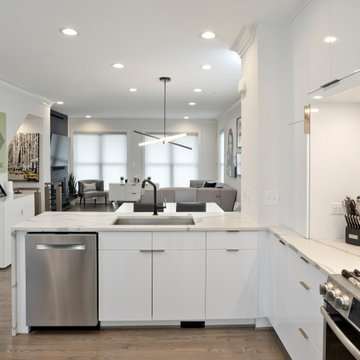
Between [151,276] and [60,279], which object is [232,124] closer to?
[151,276]

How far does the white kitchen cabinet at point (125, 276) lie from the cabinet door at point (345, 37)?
1739 millimetres

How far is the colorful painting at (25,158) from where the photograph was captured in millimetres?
6943

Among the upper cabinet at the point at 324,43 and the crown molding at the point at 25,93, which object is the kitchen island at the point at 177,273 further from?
the crown molding at the point at 25,93

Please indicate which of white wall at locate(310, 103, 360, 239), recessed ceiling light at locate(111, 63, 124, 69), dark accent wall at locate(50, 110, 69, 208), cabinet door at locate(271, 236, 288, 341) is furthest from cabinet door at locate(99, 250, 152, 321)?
dark accent wall at locate(50, 110, 69, 208)

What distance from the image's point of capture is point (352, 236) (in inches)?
Answer: 87.4

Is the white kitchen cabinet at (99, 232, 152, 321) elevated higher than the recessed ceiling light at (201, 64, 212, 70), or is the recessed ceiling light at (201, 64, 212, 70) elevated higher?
the recessed ceiling light at (201, 64, 212, 70)

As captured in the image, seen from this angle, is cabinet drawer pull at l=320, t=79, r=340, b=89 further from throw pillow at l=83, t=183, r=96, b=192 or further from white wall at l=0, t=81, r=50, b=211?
throw pillow at l=83, t=183, r=96, b=192

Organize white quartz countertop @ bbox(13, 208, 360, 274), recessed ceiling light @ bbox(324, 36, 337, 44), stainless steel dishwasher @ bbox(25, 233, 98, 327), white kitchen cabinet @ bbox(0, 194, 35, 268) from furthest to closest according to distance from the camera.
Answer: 1. white kitchen cabinet @ bbox(0, 194, 35, 268)
2. stainless steel dishwasher @ bbox(25, 233, 98, 327)
3. recessed ceiling light @ bbox(324, 36, 337, 44)
4. white quartz countertop @ bbox(13, 208, 360, 274)

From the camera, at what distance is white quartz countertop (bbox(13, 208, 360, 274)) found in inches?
74.1

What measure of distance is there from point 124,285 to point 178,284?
1.39 ft

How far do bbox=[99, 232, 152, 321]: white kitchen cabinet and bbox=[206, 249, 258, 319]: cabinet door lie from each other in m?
0.51

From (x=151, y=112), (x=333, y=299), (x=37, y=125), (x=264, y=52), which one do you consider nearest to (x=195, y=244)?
(x=333, y=299)

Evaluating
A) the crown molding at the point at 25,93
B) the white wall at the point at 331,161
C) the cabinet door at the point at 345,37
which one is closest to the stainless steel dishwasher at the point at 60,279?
the white wall at the point at 331,161

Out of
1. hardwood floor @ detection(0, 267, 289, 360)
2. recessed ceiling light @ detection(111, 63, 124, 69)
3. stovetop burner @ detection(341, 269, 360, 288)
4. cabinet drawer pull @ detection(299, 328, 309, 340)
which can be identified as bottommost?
hardwood floor @ detection(0, 267, 289, 360)
